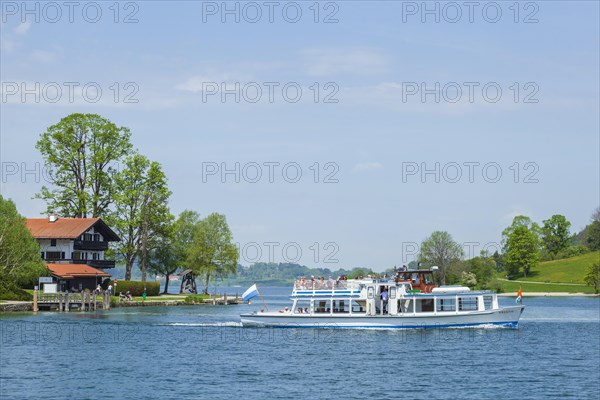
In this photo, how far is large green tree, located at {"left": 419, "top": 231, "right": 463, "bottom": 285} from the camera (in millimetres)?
170500

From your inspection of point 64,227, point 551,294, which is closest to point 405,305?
point 64,227

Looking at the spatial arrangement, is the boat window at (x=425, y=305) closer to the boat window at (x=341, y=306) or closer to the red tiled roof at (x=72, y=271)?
the boat window at (x=341, y=306)

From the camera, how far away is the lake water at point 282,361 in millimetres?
42656

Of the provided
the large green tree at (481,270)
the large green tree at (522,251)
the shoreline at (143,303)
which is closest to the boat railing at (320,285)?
the shoreline at (143,303)

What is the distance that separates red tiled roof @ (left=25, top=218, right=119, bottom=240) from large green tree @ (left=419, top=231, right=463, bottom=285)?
78.1 m

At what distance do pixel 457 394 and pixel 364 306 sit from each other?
29698 millimetres

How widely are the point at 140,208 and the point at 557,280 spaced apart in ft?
356

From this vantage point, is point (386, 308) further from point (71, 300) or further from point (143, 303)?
point (143, 303)

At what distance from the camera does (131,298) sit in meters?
104

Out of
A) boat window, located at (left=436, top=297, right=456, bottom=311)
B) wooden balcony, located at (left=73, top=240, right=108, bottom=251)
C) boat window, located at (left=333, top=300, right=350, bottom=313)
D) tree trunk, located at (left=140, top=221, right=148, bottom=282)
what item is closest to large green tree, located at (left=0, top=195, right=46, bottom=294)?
wooden balcony, located at (left=73, top=240, right=108, bottom=251)

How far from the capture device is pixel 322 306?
237 feet

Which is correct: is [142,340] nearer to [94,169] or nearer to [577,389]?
[577,389]

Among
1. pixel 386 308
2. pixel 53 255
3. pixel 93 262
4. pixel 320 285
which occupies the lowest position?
pixel 386 308

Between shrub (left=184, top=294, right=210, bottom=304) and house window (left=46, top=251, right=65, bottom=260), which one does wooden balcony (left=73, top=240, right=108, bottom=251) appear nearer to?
house window (left=46, top=251, right=65, bottom=260)
